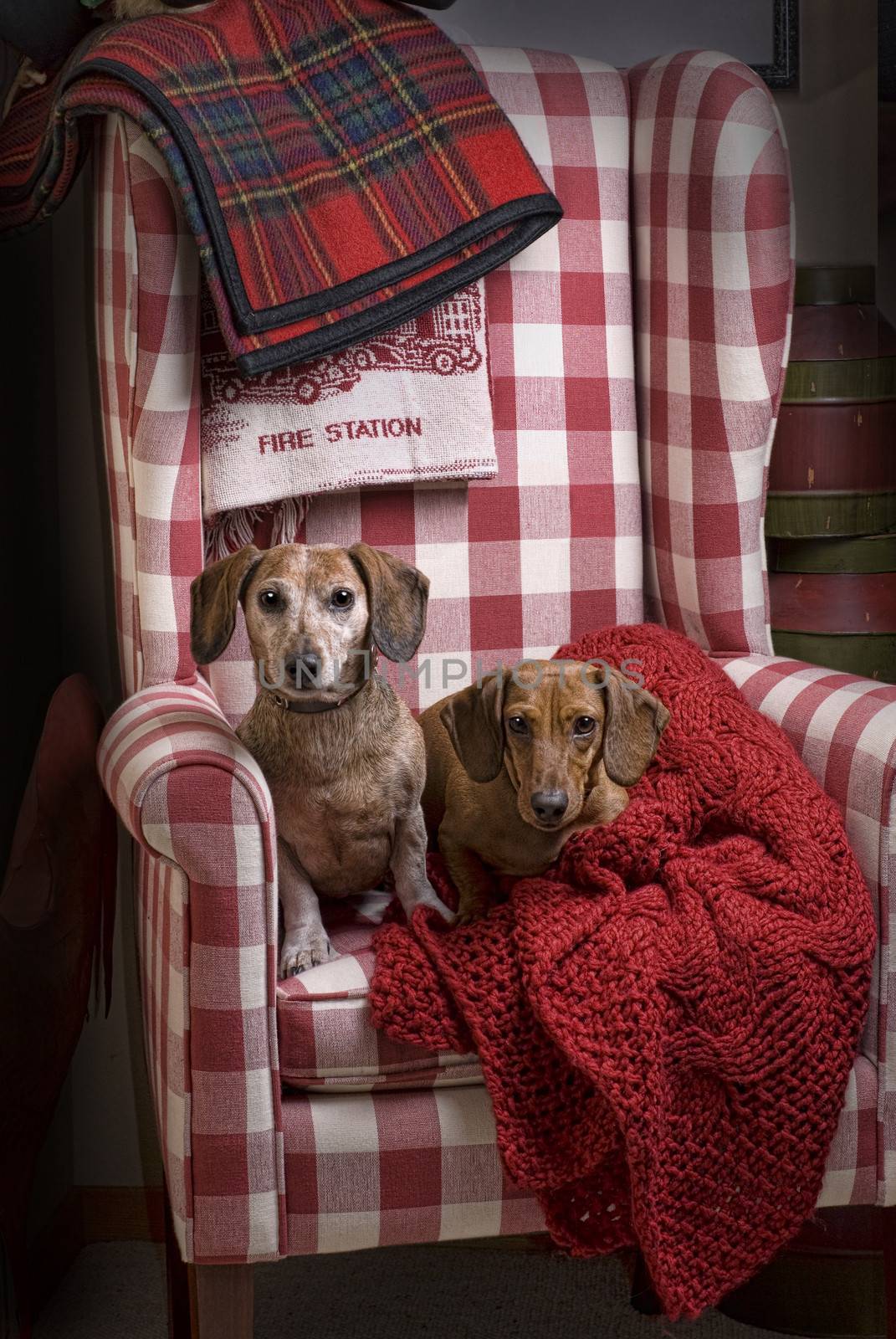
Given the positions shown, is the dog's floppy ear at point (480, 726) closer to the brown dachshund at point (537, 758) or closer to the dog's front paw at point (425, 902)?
the brown dachshund at point (537, 758)

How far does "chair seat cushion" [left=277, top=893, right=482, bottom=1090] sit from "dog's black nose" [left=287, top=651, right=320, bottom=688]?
29 centimetres

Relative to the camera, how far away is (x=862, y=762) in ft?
4.33

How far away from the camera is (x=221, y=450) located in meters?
1.55

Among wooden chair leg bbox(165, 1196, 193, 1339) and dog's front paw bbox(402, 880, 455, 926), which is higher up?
dog's front paw bbox(402, 880, 455, 926)

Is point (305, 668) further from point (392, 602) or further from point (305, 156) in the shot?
point (305, 156)

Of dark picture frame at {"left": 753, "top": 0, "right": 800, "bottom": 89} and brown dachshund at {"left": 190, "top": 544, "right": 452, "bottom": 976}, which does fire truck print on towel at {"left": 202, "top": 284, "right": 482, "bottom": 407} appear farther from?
dark picture frame at {"left": 753, "top": 0, "right": 800, "bottom": 89}

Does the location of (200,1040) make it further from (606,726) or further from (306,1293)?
(306,1293)

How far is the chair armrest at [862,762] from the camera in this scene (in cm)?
126

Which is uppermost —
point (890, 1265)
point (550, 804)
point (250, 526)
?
point (250, 526)

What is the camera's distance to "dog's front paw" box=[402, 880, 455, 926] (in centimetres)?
131

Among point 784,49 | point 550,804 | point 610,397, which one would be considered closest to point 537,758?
point 550,804

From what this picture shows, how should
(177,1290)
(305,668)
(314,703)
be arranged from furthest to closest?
(177,1290)
(314,703)
(305,668)

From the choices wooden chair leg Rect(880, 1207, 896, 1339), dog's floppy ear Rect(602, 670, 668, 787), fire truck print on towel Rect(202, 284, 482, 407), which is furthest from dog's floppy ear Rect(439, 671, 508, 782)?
wooden chair leg Rect(880, 1207, 896, 1339)

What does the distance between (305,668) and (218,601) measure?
0.14 metres
